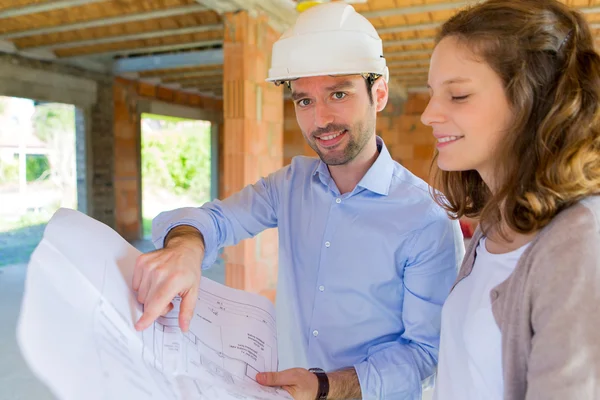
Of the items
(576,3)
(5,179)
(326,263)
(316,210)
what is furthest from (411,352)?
(5,179)

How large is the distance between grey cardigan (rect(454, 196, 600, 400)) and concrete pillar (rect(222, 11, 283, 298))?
2.47 metres

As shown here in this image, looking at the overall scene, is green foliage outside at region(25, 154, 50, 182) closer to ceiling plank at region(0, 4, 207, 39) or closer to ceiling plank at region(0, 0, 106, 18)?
ceiling plank at region(0, 4, 207, 39)

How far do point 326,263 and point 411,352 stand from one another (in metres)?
0.30

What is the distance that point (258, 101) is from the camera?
3111 mm

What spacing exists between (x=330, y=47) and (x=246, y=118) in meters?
1.92

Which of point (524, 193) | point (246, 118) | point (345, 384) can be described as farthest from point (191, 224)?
point (246, 118)

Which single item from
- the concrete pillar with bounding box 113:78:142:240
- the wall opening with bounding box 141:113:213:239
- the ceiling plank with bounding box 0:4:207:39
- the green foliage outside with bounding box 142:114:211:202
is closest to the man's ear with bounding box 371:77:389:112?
the ceiling plank with bounding box 0:4:207:39

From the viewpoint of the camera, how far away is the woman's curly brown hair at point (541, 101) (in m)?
0.63

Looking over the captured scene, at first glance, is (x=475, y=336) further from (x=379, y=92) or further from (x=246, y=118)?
(x=246, y=118)

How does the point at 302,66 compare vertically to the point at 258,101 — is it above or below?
below

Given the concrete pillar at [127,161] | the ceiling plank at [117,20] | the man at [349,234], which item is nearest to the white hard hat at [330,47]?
the man at [349,234]

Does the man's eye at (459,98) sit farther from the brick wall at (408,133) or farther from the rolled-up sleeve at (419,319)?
the brick wall at (408,133)

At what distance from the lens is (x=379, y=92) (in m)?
1.23

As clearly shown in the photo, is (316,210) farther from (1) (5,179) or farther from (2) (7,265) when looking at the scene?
(1) (5,179)
